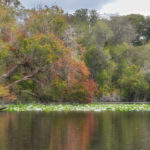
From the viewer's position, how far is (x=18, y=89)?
24297mm

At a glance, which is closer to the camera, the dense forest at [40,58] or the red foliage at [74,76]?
the dense forest at [40,58]

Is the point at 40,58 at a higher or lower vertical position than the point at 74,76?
higher

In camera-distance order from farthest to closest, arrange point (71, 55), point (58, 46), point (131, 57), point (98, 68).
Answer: point (131, 57) < point (98, 68) < point (71, 55) < point (58, 46)

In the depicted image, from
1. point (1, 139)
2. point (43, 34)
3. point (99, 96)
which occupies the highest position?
point (43, 34)

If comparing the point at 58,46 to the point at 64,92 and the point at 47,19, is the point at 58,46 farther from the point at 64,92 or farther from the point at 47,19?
the point at 64,92

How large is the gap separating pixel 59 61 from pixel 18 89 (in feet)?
11.4

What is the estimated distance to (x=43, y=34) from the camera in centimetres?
2425

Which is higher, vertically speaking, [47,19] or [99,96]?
[47,19]

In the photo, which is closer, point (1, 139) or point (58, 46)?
point (1, 139)

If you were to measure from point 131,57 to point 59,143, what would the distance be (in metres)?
33.6

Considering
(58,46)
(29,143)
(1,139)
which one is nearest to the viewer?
(29,143)

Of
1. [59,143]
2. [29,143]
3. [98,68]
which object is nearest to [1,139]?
[29,143]

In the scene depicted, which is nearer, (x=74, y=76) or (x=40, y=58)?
(x=40, y=58)

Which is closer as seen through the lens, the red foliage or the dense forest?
the dense forest
